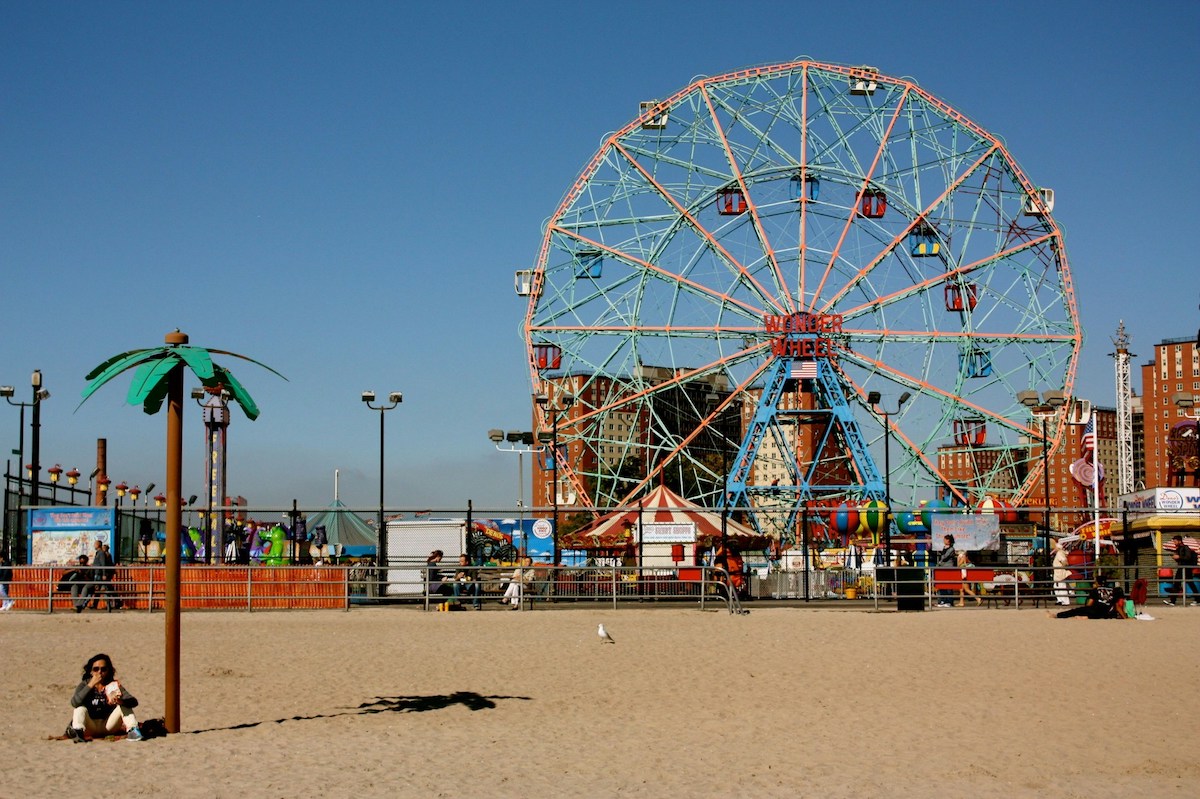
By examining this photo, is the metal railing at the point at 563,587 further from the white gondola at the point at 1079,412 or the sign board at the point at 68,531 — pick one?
the white gondola at the point at 1079,412

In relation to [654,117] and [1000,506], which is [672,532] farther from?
[654,117]

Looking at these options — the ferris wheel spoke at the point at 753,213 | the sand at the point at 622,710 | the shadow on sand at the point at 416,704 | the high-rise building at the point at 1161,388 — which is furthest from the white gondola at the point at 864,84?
the high-rise building at the point at 1161,388

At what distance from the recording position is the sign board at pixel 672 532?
33.8 metres

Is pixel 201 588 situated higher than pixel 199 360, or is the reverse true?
pixel 199 360

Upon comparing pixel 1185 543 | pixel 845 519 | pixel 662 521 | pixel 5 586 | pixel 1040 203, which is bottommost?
pixel 5 586

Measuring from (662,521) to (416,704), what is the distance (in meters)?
21.0

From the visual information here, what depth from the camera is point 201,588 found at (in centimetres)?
2670

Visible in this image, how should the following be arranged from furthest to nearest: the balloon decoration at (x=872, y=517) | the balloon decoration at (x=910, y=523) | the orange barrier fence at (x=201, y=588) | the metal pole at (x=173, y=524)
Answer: the balloon decoration at (x=910, y=523) < the balloon decoration at (x=872, y=517) < the orange barrier fence at (x=201, y=588) < the metal pole at (x=173, y=524)

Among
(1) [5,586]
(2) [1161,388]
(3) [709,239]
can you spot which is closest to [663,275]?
(3) [709,239]

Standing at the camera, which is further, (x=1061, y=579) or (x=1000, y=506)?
(x=1000, y=506)

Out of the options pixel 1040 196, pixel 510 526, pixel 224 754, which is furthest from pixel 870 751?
pixel 510 526

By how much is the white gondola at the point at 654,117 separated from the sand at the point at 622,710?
26666 mm

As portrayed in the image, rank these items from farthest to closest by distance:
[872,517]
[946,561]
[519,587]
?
[872,517] < [946,561] < [519,587]

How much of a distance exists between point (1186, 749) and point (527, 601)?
1754 cm
